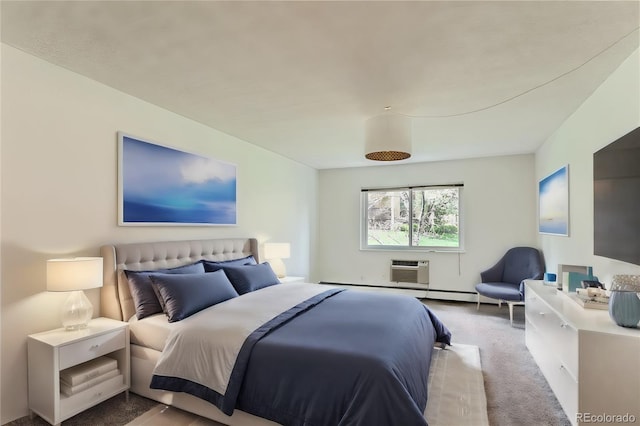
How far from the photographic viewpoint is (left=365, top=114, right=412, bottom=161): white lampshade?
3.14 m

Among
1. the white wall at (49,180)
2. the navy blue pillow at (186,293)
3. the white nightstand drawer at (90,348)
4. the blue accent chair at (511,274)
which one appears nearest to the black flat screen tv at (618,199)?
the blue accent chair at (511,274)

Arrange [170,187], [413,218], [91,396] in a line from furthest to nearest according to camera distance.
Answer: [413,218]
[170,187]
[91,396]

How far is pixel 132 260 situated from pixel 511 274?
16.6 feet

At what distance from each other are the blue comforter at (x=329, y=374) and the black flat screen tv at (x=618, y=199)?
1.45 m

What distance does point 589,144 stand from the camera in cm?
288

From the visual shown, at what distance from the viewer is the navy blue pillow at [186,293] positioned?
2535 mm

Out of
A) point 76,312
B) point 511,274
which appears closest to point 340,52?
point 76,312

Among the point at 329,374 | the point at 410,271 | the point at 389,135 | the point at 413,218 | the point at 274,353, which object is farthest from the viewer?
the point at 413,218

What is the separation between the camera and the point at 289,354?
6.38ft

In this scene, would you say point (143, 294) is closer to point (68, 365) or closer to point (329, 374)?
point (68, 365)

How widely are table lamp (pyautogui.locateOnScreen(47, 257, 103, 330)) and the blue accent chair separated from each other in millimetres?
4477

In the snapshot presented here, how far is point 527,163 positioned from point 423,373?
4.39m

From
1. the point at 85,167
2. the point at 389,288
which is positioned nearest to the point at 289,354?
the point at 85,167

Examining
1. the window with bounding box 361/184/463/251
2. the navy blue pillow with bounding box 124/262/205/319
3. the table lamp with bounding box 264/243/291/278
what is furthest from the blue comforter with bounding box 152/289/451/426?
the window with bounding box 361/184/463/251
